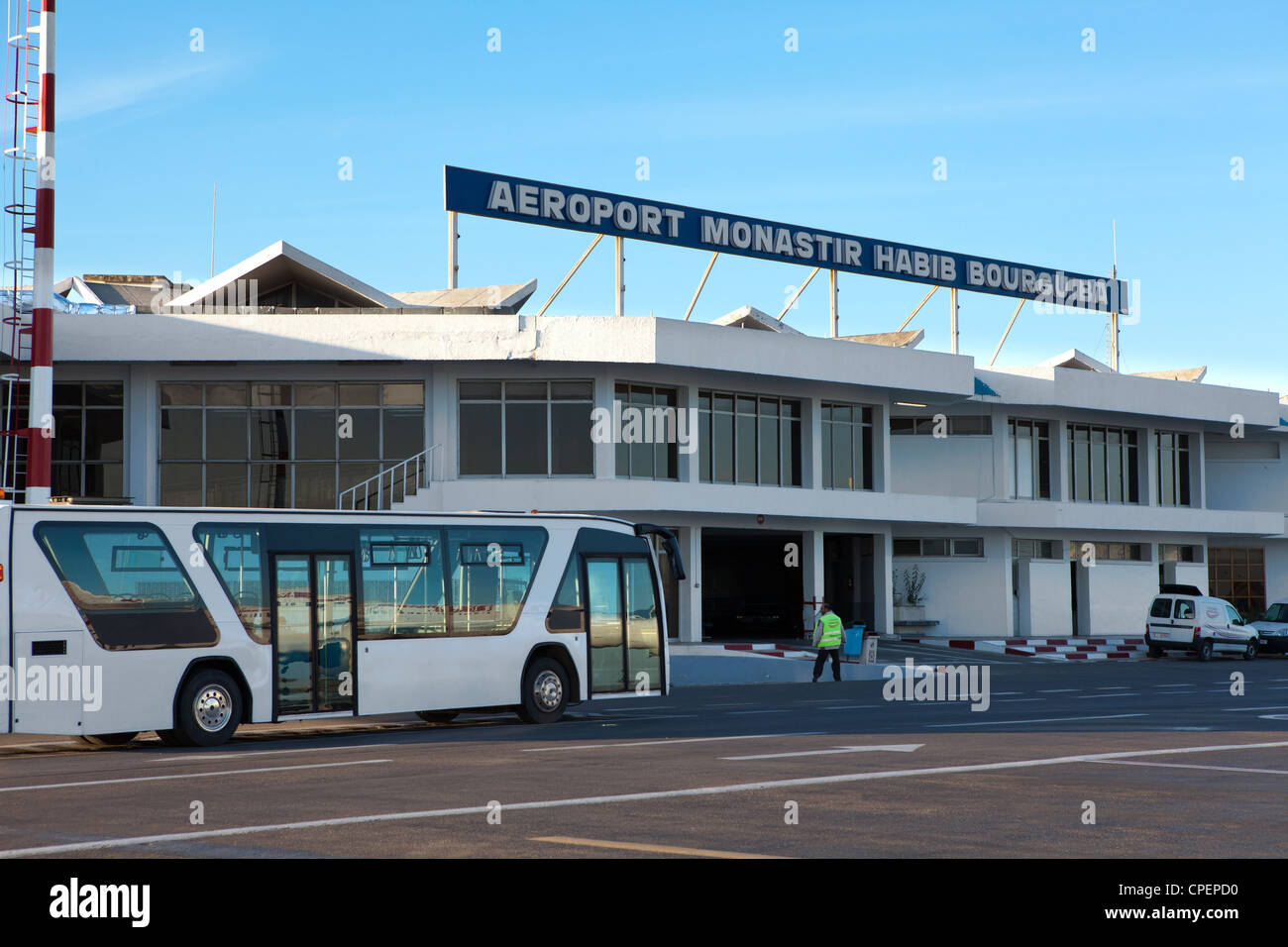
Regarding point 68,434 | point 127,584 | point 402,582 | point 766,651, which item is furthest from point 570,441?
point 127,584

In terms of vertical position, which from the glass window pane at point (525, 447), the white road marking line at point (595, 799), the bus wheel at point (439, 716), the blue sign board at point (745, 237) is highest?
the blue sign board at point (745, 237)

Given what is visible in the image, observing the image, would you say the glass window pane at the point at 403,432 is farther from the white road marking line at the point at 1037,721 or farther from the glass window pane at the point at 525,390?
the white road marking line at the point at 1037,721

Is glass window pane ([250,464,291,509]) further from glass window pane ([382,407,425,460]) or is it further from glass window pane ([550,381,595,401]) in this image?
glass window pane ([550,381,595,401])

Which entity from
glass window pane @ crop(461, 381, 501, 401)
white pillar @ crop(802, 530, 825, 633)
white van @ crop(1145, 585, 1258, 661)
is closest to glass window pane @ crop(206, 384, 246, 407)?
glass window pane @ crop(461, 381, 501, 401)

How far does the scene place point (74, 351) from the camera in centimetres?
3366

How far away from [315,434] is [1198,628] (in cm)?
2388

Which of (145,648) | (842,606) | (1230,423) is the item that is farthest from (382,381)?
(1230,423)

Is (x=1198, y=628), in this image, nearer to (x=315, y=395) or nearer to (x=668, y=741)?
(x=315, y=395)

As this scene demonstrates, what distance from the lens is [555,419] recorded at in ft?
118

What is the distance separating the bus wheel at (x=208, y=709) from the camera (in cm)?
1678

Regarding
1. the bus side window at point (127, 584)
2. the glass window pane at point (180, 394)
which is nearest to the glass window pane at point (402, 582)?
the bus side window at point (127, 584)

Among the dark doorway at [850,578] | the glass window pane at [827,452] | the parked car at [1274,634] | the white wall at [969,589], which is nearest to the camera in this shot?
the glass window pane at [827,452]

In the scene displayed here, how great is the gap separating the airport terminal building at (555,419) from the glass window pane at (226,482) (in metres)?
0.05

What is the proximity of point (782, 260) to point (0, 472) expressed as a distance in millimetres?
19952
